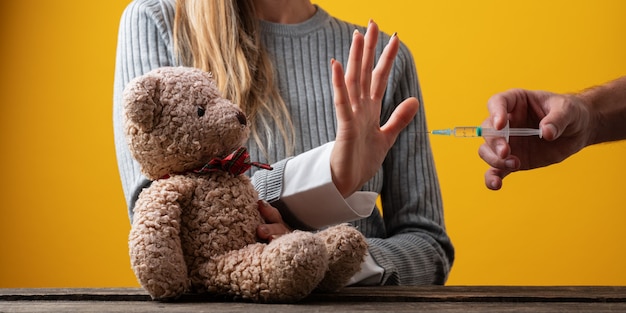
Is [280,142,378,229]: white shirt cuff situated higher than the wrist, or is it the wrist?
[280,142,378,229]: white shirt cuff

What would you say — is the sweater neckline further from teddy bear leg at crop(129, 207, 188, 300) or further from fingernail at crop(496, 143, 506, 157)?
teddy bear leg at crop(129, 207, 188, 300)

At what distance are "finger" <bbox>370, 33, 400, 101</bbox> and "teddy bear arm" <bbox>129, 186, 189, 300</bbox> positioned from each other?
0.93ft

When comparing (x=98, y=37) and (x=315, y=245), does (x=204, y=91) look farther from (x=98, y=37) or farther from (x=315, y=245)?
(x=98, y=37)

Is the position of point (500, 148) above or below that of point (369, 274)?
above

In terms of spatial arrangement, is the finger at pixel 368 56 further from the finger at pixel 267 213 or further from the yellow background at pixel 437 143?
the yellow background at pixel 437 143

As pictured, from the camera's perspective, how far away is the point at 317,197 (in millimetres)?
897

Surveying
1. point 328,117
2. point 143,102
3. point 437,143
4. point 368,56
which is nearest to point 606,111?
point 328,117

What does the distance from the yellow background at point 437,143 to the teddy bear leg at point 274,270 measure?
67.4 inches

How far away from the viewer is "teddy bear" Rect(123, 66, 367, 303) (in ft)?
2.35

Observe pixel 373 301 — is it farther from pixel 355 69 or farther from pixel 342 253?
pixel 355 69

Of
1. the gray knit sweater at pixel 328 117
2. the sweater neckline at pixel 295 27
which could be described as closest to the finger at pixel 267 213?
the gray knit sweater at pixel 328 117

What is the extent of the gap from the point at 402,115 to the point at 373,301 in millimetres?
244

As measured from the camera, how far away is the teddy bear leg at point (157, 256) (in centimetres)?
71

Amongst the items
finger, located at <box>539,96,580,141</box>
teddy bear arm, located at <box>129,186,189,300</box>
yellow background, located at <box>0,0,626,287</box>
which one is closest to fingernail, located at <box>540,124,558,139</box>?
finger, located at <box>539,96,580,141</box>
